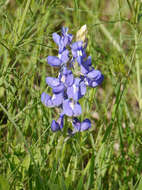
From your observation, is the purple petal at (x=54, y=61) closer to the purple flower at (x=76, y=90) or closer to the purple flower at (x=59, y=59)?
the purple flower at (x=59, y=59)

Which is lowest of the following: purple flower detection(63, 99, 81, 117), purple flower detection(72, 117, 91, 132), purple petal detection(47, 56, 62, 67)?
purple flower detection(72, 117, 91, 132)

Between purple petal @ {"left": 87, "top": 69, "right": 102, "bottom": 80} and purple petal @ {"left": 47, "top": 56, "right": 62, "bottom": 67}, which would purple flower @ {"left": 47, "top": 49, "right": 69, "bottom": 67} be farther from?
purple petal @ {"left": 87, "top": 69, "right": 102, "bottom": 80}

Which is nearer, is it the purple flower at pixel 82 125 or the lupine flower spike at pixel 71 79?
the lupine flower spike at pixel 71 79

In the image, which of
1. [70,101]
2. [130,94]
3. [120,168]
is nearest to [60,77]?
[70,101]

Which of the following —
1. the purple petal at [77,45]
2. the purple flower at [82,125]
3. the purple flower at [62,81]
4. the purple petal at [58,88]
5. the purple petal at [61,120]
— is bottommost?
the purple flower at [82,125]

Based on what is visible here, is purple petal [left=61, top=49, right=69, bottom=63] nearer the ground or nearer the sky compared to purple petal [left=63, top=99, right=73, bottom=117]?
nearer the sky

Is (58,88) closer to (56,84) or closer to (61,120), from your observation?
(56,84)

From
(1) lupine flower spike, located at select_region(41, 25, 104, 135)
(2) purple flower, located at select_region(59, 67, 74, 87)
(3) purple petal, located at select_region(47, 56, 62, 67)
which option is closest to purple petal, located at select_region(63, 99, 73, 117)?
(1) lupine flower spike, located at select_region(41, 25, 104, 135)

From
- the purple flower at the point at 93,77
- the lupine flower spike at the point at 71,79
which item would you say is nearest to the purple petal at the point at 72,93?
the lupine flower spike at the point at 71,79

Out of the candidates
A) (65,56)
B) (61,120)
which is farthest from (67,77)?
(61,120)
